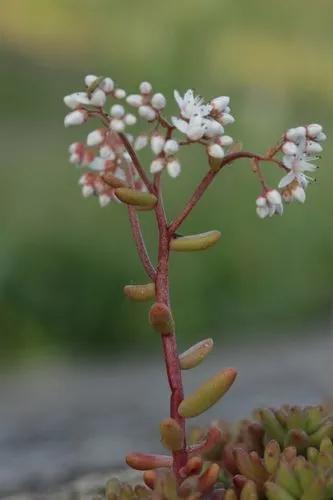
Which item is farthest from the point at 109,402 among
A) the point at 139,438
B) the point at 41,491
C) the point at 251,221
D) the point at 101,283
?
the point at 41,491

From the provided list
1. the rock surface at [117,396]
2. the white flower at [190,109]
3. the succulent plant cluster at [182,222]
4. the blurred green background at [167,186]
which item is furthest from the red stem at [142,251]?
the blurred green background at [167,186]

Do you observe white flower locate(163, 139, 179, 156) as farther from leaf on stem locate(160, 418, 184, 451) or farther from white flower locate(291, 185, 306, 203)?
leaf on stem locate(160, 418, 184, 451)

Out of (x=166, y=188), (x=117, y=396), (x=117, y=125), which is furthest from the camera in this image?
(x=166, y=188)

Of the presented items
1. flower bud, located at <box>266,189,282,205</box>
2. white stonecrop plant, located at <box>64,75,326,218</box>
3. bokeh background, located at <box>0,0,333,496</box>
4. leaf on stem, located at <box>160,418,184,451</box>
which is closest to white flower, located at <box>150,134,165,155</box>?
white stonecrop plant, located at <box>64,75,326,218</box>

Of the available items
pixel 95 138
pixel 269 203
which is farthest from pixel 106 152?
pixel 269 203

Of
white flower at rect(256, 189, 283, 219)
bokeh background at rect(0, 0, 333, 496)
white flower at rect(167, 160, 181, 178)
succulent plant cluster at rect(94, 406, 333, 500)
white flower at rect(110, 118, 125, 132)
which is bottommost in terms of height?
succulent plant cluster at rect(94, 406, 333, 500)

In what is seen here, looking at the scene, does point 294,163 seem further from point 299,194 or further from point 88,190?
point 88,190

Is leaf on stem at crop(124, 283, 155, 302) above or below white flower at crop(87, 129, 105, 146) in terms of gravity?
below

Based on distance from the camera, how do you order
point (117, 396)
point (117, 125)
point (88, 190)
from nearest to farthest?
point (117, 125), point (88, 190), point (117, 396)
